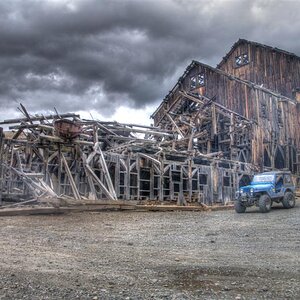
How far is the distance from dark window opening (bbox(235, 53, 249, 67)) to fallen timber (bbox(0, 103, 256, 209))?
1389 centimetres

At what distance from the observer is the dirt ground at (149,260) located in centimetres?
580

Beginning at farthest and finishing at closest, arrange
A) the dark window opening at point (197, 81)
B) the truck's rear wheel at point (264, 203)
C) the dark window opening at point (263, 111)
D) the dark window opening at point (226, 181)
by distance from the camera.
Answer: the dark window opening at point (197, 81), the dark window opening at point (263, 111), the dark window opening at point (226, 181), the truck's rear wheel at point (264, 203)

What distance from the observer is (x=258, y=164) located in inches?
1232

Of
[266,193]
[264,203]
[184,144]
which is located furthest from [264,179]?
[184,144]

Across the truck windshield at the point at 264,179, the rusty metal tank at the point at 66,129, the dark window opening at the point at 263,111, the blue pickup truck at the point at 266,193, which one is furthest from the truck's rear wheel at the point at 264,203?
the dark window opening at the point at 263,111

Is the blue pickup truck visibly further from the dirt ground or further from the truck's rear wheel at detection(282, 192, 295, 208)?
the dirt ground

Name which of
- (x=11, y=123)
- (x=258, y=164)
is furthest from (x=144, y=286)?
(x=258, y=164)

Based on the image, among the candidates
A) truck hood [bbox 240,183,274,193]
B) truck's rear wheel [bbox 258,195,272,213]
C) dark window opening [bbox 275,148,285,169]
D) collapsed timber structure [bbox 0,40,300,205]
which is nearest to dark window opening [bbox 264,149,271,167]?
collapsed timber structure [bbox 0,40,300,205]

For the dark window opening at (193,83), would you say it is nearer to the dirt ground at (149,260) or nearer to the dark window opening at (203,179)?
the dark window opening at (203,179)

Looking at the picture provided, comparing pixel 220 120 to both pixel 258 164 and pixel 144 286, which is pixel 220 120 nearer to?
pixel 258 164

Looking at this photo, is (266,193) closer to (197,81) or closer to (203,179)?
(203,179)

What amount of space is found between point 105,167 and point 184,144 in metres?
10.6

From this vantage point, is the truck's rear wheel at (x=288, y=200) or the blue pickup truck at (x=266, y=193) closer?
the blue pickup truck at (x=266, y=193)

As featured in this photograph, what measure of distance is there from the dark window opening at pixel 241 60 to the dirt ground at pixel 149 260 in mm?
28561
